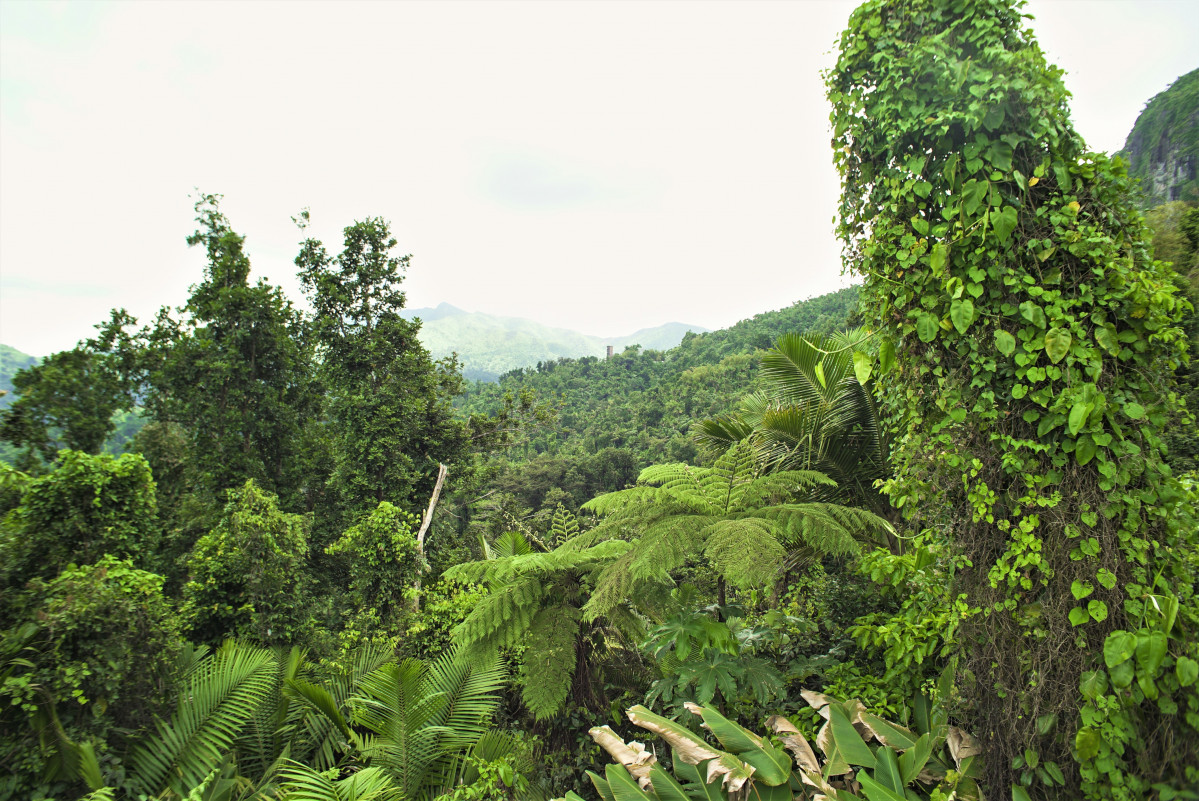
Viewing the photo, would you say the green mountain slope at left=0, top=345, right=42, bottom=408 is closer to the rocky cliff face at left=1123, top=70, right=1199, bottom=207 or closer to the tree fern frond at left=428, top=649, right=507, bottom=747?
the tree fern frond at left=428, top=649, right=507, bottom=747

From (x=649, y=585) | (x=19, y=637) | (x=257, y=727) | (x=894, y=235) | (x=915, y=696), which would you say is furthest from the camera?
(x=257, y=727)

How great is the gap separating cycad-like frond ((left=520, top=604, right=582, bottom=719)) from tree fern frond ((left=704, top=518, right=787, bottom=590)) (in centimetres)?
126

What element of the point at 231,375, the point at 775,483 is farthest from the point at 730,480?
the point at 231,375

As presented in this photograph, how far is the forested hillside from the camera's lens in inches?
70.8

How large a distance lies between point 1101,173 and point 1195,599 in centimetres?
149

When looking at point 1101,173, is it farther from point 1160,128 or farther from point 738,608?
point 1160,128

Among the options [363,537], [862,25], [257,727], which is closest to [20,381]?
[363,537]

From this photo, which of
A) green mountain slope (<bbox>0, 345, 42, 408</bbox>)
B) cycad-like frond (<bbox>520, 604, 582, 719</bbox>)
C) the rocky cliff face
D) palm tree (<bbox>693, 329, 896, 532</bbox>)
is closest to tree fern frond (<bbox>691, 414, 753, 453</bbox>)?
palm tree (<bbox>693, 329, 896, 532</bbox>)

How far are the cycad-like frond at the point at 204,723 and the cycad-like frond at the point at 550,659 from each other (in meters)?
2.60

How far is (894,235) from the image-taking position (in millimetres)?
2188

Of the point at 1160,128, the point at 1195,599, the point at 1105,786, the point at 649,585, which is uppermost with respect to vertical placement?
the point at 1160,128

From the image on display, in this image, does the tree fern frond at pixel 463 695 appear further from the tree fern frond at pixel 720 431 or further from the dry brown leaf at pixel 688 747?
the tree fern frond at pixel 720 431

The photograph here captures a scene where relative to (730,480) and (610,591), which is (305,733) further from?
(730,480)

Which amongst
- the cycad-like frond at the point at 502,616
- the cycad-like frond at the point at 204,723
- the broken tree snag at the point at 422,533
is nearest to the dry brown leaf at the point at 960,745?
the cycad-like frond at the point at 502,616
